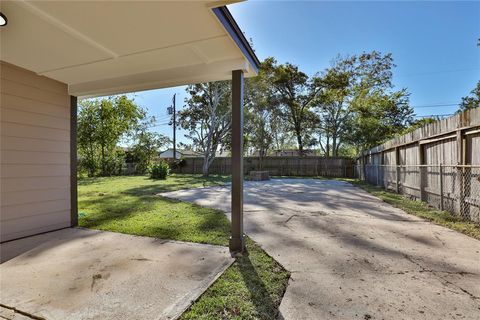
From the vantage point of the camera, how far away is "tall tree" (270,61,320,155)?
1842 cm

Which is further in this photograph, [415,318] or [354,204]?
[354,204]

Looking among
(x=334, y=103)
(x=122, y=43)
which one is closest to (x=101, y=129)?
(x=122, y=43)

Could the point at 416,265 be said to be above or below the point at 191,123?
below

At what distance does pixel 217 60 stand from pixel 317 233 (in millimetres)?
2700

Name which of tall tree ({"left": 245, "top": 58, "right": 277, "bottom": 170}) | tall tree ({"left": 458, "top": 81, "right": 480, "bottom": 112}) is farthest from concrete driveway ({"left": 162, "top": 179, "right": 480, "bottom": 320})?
tall tree ({"left": 458, "top": 81, "right": 480, "bottom": 112})

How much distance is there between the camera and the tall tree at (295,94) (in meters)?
18.4

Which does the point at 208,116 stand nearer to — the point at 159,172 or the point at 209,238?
the point at 159,172

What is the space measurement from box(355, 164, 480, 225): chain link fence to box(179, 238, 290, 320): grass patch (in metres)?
3.59

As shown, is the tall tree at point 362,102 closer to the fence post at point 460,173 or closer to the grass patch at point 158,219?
the fence post at point 460,173

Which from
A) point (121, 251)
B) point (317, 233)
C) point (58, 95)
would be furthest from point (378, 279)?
point (58, 95)

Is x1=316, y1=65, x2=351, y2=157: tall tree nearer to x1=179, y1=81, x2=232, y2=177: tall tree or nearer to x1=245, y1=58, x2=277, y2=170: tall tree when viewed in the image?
x1=245, y1=58, x2=277, y2=170: tall tree

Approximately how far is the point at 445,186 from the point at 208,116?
1571 cm

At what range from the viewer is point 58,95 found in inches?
147

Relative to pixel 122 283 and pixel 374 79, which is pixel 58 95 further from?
pixel 374 79
